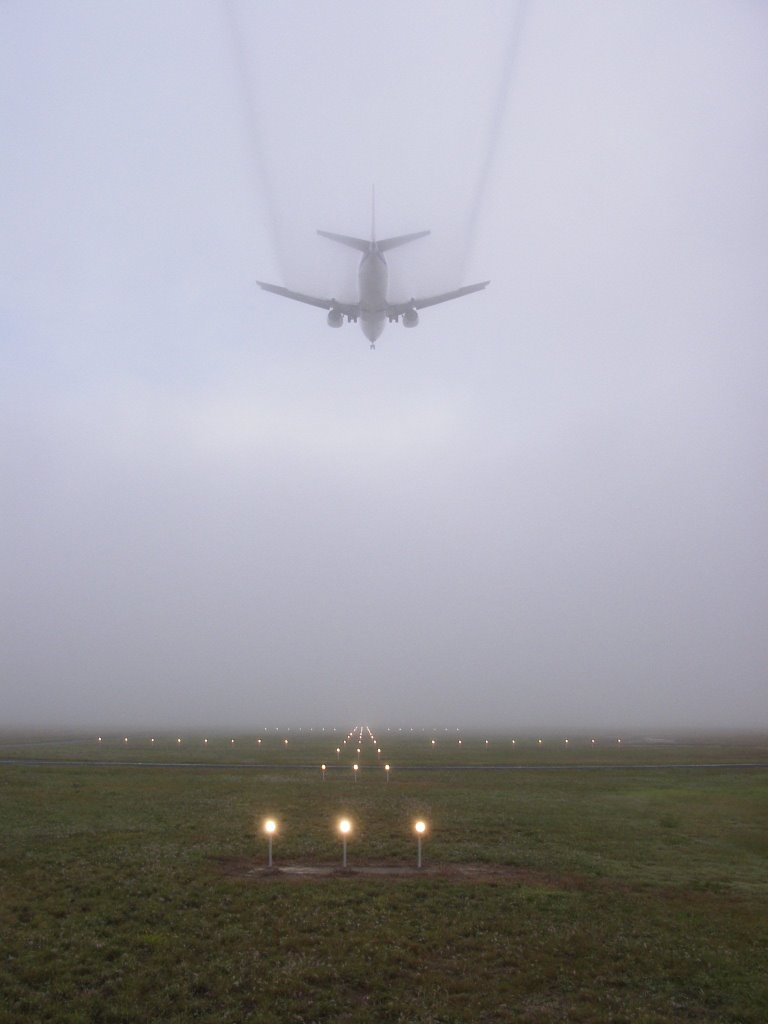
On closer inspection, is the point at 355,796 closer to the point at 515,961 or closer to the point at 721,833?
the point at 721,833

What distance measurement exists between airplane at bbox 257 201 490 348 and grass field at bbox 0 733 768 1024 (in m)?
44.1

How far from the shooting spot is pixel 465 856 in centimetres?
3169

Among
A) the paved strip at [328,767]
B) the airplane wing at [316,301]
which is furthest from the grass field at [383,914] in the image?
the airplane wing at [316,301]

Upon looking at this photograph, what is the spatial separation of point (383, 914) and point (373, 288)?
185 feet

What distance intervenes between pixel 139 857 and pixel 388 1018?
18.1 meters

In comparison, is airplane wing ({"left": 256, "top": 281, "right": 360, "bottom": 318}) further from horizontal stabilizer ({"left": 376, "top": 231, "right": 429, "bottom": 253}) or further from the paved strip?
the paved strip

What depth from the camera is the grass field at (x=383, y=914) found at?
55.5ft

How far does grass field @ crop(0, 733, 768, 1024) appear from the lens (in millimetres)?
16906

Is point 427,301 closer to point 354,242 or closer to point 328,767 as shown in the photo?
point 354,242

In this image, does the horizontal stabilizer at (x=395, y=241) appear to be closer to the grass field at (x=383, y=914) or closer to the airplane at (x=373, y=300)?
the airplane at (x=373, y=300)

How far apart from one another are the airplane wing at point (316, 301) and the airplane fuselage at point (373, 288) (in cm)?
100

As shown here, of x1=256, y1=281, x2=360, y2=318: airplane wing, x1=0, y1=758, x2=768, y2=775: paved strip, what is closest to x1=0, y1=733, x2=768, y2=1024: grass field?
x1=0, y1=758, x2=768, y2=775: paved strip

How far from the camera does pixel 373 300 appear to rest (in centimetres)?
6806

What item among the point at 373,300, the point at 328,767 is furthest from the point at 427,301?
the point at 328,767
